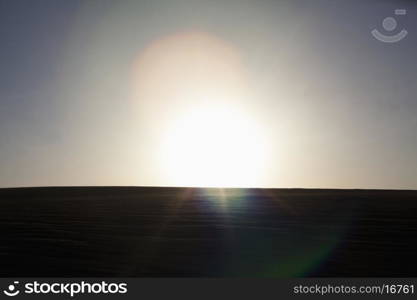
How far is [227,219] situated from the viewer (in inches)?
619

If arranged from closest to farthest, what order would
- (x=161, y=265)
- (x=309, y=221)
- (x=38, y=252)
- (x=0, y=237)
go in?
(x=161, y=265)
(x=38, y=252)
(x=0, y=237)
(x=309, y=221)

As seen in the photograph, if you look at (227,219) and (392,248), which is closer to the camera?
(392,248)

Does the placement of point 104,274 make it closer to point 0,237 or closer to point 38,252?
point 38,252

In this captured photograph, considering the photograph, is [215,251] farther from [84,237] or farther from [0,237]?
[0,237]

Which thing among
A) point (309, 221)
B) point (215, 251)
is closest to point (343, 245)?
point (215, 251)

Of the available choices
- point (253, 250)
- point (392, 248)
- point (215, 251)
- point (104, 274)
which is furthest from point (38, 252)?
point (392, 248)

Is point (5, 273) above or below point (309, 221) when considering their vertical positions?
below

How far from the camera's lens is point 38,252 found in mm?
9945

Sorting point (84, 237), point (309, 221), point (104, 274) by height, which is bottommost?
point (104, 274)

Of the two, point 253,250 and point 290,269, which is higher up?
point 253,250

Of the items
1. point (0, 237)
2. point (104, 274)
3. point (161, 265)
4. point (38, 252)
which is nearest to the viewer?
point (104, 274)

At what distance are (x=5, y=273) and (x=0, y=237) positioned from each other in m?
4.14

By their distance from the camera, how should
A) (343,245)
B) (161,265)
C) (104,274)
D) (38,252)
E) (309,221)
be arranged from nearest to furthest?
(104,274), (161,265), (38,252), (343,245), (309,221)

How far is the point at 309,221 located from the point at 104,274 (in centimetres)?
892
